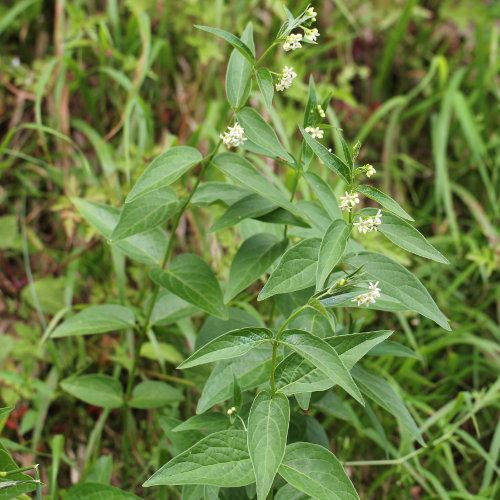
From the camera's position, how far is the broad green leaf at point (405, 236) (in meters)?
1.18

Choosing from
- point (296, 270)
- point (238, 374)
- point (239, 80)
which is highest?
point (239, 80)

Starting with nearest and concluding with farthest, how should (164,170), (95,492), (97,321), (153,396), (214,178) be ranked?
1. (164,170)
2. (95,492)
3. (97,321)
4. (153,396)
5. (214,178)

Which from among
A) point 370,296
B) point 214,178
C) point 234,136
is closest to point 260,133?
point 234,136

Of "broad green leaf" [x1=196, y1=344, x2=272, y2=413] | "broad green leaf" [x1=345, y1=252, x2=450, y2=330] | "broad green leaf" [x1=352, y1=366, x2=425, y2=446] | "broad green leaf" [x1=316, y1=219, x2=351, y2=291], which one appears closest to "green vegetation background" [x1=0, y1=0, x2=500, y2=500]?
"broad green leaf" [x1=352, y1=366, x2=425, y2=446]

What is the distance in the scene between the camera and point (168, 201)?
1.47 metres

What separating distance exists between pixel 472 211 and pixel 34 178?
5.74 feet

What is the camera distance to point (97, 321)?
5.27ft

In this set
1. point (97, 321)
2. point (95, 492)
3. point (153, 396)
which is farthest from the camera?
point (153, 396)

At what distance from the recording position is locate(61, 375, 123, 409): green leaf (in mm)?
1653

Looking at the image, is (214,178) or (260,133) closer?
(260,133)

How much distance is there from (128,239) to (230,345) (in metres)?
0.59

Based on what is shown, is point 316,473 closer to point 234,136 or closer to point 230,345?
point 230,345

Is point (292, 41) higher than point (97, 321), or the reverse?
point (292, 41)

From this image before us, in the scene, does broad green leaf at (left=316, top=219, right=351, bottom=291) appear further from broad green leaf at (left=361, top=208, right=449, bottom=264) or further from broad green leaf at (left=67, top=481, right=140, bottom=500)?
broad green leaf at (left=67, top=481, right=140, bottom=500)
